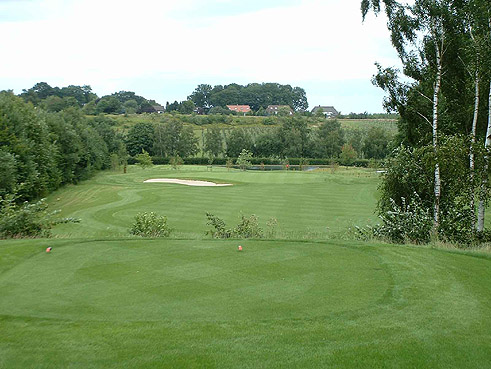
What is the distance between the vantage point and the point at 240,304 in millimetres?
7277

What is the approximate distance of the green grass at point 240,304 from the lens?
17.8 ft

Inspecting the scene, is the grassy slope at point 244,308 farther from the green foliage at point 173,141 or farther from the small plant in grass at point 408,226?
the green foliage at point 173,141

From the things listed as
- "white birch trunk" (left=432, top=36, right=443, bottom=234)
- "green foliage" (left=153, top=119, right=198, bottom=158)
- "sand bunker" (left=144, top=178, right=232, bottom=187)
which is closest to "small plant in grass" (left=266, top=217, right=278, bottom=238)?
"white birch trunk" (left=432, top=36, right=443, bottom=234)

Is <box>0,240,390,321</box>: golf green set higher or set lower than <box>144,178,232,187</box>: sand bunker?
higher

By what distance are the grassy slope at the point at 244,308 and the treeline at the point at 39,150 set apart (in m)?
11.1

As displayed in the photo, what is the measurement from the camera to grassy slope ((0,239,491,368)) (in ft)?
17.8

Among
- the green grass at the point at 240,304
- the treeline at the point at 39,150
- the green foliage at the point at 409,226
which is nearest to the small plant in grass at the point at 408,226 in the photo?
the green foliage at the point at 409,226

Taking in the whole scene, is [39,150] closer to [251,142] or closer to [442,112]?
[442,112]

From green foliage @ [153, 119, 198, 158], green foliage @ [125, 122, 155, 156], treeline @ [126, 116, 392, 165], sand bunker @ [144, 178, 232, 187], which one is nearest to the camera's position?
sand bunker @ [144, 178, 232, 187]

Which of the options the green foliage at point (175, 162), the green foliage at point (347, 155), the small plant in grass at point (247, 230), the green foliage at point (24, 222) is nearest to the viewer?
the green foliage at point (24, 222)

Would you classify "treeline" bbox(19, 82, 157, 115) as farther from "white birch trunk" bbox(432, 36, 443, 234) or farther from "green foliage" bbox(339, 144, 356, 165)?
"white birch trunk" bbox(432, 36, 443, 234)

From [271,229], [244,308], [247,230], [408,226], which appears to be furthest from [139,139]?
[244,308]

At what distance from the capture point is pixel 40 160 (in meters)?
42.0

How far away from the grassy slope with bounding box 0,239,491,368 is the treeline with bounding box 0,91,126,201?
11.1 metres
